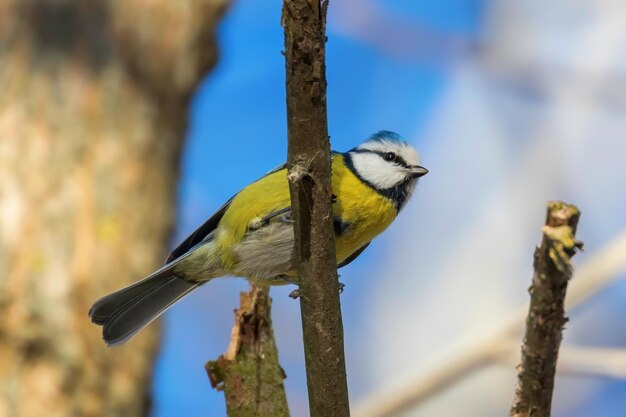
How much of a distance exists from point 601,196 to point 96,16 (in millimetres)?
3277

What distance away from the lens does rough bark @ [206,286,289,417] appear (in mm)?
2090

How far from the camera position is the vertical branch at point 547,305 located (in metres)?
1.33

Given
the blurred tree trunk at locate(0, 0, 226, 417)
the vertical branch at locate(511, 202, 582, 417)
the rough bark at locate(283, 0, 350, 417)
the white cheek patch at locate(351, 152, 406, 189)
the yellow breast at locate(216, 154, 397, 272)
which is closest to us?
the vertical branch at locate(511, 202, 582, 417)

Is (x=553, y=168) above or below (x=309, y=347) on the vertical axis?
above

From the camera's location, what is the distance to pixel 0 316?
3018 mm

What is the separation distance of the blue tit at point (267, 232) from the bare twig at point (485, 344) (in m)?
0.48

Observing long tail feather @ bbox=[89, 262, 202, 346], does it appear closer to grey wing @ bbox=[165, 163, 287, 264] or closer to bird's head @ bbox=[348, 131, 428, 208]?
grey wing @ bbox=[165, 163, 287, 264]

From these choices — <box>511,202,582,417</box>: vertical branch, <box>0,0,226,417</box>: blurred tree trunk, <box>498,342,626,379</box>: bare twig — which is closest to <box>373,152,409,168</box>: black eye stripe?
<box>498,342,626,379</box>: bare twig

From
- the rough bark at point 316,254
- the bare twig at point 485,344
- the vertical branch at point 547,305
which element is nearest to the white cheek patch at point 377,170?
the bare twig at point 485,344

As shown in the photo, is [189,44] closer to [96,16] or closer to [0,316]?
[96,16]

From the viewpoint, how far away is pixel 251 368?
7.01ft

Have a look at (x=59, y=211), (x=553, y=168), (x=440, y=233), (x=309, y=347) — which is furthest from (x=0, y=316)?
(x=440, y=233)

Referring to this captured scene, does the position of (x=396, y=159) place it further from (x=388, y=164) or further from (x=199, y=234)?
(x=199, y=234)

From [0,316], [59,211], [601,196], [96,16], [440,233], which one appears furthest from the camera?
[440,233]
